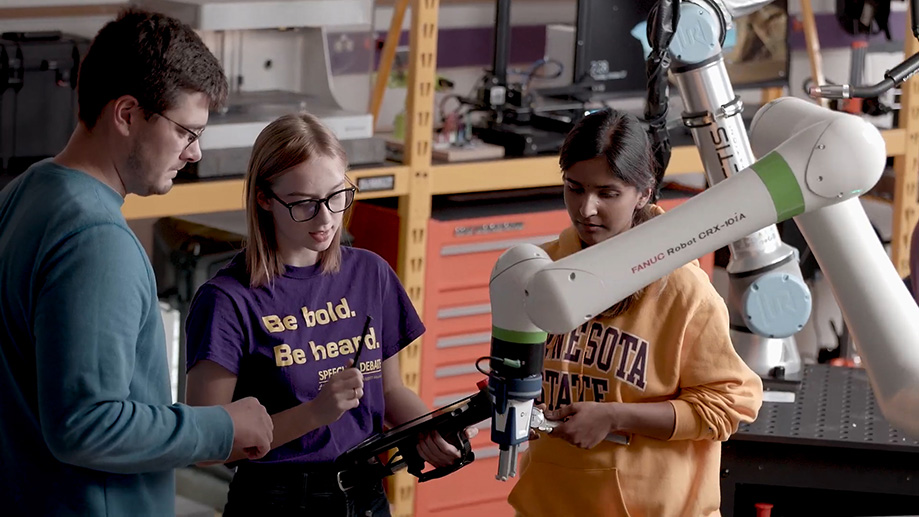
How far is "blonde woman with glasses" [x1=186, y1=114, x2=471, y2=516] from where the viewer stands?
169 cm

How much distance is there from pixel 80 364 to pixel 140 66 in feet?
1.05

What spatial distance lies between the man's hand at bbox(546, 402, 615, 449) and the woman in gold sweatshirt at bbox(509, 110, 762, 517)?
1cm

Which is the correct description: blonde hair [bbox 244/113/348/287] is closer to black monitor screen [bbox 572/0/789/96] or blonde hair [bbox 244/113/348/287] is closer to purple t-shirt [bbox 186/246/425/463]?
purple t-shirt [bbox 186/246/425/463]

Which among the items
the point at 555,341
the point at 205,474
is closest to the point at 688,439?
the point at 555,341

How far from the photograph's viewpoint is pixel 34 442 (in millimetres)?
1329

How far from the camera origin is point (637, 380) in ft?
5.55

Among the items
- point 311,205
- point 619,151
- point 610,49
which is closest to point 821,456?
point 619,151

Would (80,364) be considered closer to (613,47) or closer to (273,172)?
(273,172)

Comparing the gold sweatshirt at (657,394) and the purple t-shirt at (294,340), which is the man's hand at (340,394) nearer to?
the purple t-shirt at (294,340)

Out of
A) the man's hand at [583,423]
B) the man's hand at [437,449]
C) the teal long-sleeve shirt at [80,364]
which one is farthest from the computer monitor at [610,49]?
the teal long-sleeve shirt at [80,364]

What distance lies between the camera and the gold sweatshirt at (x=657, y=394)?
5.51ft

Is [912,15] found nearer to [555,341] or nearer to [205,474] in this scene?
[555,341]

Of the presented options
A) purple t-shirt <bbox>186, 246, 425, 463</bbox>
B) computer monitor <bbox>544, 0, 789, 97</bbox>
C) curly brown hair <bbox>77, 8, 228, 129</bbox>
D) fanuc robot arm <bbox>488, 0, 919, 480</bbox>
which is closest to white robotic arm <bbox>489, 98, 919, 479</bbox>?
fanuc robot arm <bbox>488, 0, 919, 480</bbox>

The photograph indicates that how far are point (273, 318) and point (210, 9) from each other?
3.86 ft
